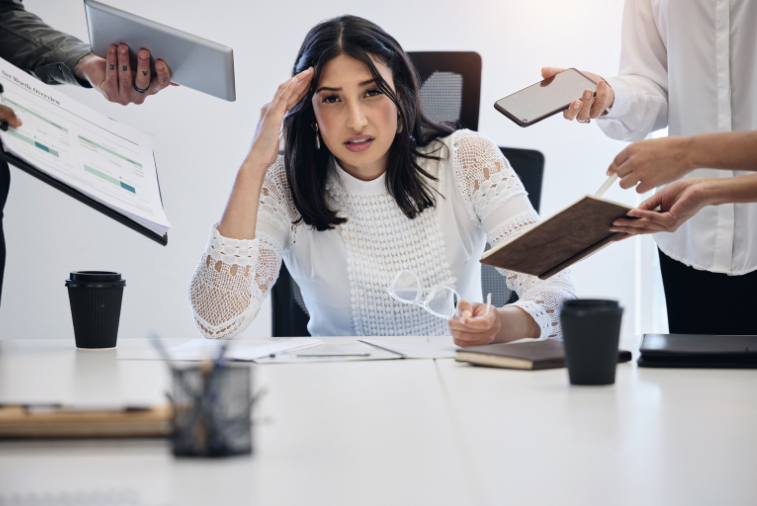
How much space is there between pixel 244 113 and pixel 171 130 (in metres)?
0.39

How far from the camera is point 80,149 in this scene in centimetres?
104

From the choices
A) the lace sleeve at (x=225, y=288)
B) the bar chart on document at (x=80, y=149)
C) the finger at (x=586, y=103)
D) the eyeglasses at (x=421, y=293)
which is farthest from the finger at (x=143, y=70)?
the finger at (x=586, y=103)

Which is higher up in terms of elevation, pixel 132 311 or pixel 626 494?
pixel 626 494

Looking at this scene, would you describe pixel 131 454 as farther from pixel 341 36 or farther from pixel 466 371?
pixel 341 36

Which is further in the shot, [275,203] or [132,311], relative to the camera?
[132,311]

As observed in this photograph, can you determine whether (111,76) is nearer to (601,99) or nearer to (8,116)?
(8,116)

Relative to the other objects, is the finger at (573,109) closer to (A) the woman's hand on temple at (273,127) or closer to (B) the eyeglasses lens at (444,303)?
(B) the eyeglasses lens at (444,303)

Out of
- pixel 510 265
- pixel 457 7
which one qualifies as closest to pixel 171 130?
pixel 457 7

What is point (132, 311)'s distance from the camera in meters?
3.37

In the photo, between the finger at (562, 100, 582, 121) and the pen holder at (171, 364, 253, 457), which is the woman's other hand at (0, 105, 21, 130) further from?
the finger at (562, 100, 582, 121)

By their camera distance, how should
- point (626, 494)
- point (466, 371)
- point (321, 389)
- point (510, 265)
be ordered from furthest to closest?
point (510, 265), point (466, 371), point (321, 389), point (626, 494)

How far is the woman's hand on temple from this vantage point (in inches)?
59.1

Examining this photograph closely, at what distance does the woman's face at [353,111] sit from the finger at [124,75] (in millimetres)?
428

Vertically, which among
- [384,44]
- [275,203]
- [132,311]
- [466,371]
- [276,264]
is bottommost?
[132,311]
